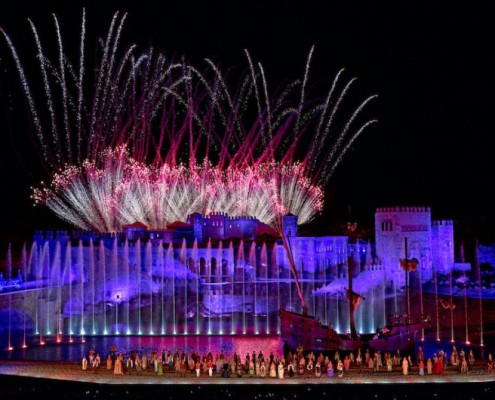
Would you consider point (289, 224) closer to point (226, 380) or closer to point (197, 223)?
point (197, 223)

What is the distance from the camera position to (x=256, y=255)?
54688 millimetres

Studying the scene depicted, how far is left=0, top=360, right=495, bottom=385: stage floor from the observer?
25.5 m

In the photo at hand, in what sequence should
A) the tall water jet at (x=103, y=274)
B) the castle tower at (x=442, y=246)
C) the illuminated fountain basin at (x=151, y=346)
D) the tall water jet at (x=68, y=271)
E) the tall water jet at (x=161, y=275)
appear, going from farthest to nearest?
the castle tower at (x=442, y=246) → the tall water jet at (x=161, y=275) → the tall water jet at (x=68, y=271) → the tall water jet at (x=103, y=274) → the illuminated fountain basin at (x=151, y=346)

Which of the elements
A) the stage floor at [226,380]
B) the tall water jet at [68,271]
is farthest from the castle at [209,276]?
the stage floor at [226,380]

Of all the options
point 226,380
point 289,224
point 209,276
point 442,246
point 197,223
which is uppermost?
point 197,223

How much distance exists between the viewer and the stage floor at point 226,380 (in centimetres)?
2548

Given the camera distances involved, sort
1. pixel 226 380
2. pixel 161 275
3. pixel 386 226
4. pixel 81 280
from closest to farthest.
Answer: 1. pixel 226 380
2. pixel 81 280
3. pixel 161 275
4. pixel 386 226

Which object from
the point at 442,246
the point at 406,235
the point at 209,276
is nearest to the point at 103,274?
the point at 209,276

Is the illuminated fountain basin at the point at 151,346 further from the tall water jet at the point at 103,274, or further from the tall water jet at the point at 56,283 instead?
the tall water jet at the point at 103,274

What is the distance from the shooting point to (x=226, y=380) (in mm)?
25781

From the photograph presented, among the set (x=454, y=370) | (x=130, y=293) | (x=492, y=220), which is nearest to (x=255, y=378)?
(x=454, y=370)

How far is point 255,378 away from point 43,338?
1733cm

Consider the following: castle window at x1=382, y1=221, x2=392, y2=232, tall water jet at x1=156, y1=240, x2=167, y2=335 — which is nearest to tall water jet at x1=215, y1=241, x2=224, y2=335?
tall water jet at x1=156, y1=240, x2=167, y2=335

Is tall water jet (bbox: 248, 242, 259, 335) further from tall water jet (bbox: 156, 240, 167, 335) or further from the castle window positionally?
the castle window
